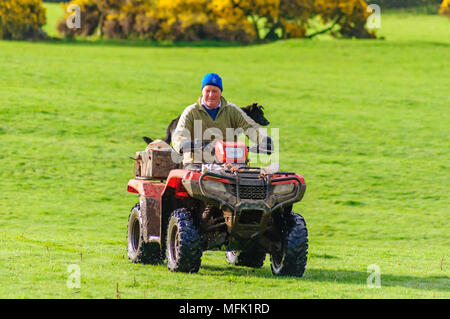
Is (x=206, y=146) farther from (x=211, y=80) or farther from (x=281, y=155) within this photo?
(x=281, y=155)

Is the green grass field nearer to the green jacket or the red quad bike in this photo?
the red quad bike

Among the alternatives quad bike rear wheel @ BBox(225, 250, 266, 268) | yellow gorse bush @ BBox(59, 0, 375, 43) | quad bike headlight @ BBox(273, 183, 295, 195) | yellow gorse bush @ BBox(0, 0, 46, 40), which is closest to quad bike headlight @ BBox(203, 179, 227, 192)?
quad bike headlight @ BBox(273, 183, 295, 195)

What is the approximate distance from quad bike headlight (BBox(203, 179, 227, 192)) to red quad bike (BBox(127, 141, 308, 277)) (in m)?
0.01

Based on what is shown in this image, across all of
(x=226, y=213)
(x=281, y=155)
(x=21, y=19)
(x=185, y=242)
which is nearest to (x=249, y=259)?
(x=185, y=242)

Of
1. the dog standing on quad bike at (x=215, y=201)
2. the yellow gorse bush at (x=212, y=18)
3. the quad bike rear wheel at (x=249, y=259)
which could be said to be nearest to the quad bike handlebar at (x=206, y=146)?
the dog standing on quad bike at (x=215, y=201)

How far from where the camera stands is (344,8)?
7106 centimetres

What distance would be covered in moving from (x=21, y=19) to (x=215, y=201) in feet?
191

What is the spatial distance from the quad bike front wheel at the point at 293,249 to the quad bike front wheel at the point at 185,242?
1093 millimetres

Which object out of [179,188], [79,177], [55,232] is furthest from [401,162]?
[179,188]

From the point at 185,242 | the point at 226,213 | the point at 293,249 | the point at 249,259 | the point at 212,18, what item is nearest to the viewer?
the point at 226,213

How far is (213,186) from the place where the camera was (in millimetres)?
10406

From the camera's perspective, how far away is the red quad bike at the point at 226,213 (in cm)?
1044

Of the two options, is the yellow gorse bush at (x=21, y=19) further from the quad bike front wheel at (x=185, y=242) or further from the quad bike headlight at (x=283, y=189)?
the quad bike headlight at (x=283, y=189)

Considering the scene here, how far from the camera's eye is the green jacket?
11508 mm
